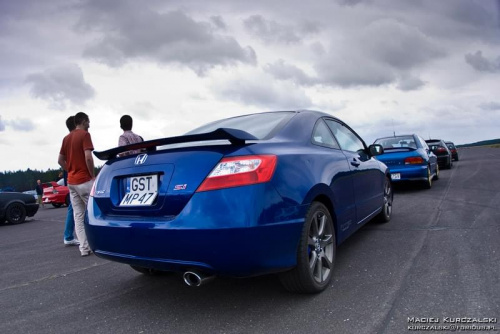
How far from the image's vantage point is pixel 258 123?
335 centimetres

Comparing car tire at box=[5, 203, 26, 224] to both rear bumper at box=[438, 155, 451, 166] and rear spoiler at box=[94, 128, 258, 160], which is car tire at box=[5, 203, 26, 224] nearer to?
rear spoiler at box=[94, 128, 258, 160]

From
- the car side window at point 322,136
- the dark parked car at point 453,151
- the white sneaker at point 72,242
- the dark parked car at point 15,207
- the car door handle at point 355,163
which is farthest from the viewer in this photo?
the dark parked car at point 453,151

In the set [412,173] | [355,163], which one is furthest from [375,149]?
[412,173]

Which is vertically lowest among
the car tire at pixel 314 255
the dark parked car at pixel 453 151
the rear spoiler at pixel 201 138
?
the dark parked car at pixel 453 151

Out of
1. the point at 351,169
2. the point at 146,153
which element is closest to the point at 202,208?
the point at 146,153

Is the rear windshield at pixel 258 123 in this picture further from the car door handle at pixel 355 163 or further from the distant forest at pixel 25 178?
the distant forest at pixel 25 178

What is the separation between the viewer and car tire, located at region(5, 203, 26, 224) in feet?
35.7

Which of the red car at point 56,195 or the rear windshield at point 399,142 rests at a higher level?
the rear windshield at point 399,142

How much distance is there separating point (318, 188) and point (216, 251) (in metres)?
1.00

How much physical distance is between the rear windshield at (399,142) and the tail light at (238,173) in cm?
744

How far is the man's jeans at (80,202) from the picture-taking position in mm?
4904

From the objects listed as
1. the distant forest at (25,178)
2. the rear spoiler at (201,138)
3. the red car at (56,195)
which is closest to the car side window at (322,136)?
the rear spoiler at (201,138)

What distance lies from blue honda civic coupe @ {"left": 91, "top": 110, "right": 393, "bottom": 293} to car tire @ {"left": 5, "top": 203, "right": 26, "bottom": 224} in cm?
972

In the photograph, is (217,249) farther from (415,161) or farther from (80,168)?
(415,161)
